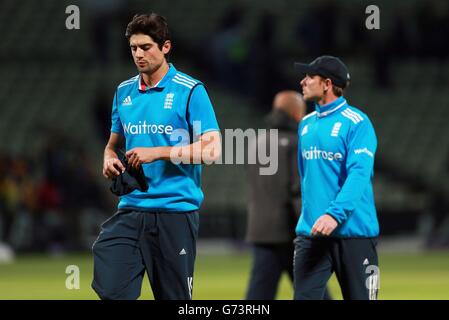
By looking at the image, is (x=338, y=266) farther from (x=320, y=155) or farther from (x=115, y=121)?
(x=115, y=121)

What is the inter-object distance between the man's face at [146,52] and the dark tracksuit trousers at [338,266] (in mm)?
1948

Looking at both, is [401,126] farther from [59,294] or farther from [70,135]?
[59,294]

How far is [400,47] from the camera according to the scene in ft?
94.6

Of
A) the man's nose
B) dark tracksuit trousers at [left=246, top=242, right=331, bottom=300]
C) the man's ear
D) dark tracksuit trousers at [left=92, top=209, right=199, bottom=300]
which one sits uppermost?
the man's ear

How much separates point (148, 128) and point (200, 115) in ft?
1.17

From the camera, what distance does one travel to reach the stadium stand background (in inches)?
954

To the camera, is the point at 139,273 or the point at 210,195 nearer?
the point at 139,273

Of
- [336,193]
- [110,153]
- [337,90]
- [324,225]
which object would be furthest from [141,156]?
[337,90]

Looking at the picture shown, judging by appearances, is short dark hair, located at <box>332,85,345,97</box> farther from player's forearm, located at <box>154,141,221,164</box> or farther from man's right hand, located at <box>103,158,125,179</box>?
man's right hand, located at <box>103,158,125,179</box>

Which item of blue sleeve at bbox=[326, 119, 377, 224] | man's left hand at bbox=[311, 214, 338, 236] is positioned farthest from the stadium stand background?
man's left hand at bbox=[311, 214, 338, 236]

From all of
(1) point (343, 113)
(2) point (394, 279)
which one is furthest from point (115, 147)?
(2) point (394, 279)

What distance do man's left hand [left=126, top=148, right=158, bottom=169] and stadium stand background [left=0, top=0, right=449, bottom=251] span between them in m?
15.7

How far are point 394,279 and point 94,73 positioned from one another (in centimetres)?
1440

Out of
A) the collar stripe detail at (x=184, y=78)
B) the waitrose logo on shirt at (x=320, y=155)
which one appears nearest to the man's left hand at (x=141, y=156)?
the collar stripe detail at (x=184, y=78)
